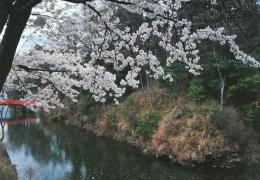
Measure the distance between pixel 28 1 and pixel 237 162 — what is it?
17730 millimetres

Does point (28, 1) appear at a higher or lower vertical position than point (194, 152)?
higher

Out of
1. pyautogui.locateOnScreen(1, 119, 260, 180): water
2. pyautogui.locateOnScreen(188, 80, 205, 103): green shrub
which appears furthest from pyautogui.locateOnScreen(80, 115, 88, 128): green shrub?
pyautogui.locateOnScreen(188, 80, 205, 103): green shrub

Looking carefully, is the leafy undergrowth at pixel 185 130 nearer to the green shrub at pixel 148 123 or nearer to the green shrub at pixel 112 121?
the green shrub at pixel 148 123

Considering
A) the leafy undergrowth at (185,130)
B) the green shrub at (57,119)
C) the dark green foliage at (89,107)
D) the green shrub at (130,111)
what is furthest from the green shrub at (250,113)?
the green shrub at (57,119)

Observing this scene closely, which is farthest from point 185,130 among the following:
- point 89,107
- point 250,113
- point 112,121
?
point 89,107

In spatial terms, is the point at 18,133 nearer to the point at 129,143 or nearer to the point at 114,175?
the point at 129,143

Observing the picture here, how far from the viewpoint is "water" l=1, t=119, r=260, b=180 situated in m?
18.7

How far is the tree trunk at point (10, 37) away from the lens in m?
4.42

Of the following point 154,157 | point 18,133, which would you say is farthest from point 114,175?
point 18,133

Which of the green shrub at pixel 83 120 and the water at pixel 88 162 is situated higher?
the green shrub at pixel 83 120

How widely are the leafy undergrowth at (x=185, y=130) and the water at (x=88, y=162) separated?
3.35ft

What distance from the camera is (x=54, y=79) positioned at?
29.0 ft

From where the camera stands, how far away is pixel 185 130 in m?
21.9

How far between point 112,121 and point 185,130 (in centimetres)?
1128
